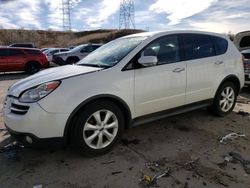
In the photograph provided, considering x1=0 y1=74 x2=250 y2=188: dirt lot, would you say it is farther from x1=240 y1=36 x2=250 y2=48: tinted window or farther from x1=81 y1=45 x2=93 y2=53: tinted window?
x1=81 y1=45 x2=93 y2=53: tinted window

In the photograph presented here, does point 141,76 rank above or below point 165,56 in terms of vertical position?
below

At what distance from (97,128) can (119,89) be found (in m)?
0.61

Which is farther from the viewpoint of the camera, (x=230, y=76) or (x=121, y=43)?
(x=230, y=76)

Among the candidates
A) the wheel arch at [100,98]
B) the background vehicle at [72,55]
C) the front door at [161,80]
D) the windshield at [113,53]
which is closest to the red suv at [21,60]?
the background vehicle at [72,55]

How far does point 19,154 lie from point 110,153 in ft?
4.20

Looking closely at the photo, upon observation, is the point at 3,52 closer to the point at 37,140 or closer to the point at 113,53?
the point at 113,53

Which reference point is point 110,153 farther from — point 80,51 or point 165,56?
point 80,51

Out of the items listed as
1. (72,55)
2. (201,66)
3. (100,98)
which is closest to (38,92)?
(100,98)

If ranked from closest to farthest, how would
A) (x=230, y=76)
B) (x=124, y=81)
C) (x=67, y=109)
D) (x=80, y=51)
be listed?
(x=67, y=109) → (x=124, y=81) → (x=230, y=76) → (x=80, y=51)

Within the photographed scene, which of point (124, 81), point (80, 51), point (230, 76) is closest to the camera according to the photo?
point (124, 81)

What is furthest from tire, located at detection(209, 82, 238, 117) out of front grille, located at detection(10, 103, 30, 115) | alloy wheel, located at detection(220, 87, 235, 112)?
front grille, located at detection(10, 103, 30, 115)

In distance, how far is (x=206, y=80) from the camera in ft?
16.5

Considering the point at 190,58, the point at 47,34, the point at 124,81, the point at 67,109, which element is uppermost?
the point at 47,34

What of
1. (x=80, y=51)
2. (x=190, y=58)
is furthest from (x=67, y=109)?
(x=80, y=51)
